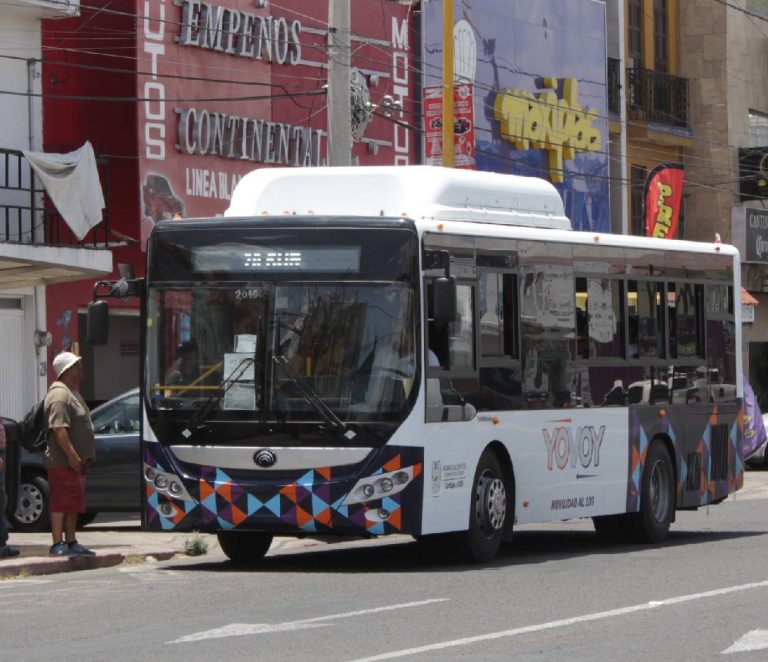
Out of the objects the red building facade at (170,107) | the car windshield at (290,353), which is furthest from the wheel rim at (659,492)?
the red building facade at (170,107)

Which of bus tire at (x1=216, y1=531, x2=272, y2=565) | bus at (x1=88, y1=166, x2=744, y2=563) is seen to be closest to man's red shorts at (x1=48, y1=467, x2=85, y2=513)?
bus at (x1=88, y1=166, x2=744, y2=563)

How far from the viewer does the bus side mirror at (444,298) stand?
14570 millimetres

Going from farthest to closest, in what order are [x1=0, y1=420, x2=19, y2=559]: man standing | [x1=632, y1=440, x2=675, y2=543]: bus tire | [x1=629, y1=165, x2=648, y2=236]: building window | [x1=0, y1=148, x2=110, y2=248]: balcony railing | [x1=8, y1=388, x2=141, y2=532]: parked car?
[x1=629, y1=165, x2=648, y2=236]: building window < [x1=0, y1=148, x2=110, y2=248]: balcony railing < [x1=8, y1=388, x2=141, y2=532]: parked car < [x1=632, y1=440, x2=675, y2=543]: bus tire < [x1=0, y1=420, x2=19, y2=559]: man standing

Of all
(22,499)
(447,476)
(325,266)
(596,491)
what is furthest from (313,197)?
(22,499)

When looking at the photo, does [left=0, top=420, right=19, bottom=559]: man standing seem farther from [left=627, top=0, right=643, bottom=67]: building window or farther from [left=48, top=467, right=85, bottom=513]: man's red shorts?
[left=627, top=0, right=643, bottom=67]: building window

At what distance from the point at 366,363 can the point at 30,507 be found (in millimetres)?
7571

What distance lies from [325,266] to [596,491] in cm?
397

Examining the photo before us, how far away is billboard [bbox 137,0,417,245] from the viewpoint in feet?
89.0

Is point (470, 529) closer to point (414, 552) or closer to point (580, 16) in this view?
point (414, 552)

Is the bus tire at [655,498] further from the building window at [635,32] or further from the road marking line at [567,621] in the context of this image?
the building window at [635,32]

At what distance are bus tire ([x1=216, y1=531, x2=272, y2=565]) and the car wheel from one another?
5006mm

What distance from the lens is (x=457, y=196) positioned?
53.2 feet

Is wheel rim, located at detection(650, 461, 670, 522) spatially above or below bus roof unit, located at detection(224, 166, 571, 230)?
below

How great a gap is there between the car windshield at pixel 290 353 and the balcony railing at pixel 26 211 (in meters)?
9.59
